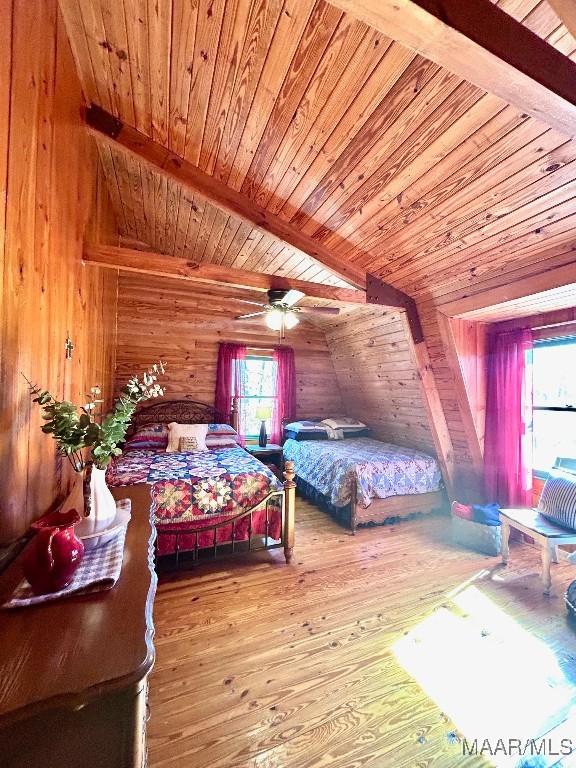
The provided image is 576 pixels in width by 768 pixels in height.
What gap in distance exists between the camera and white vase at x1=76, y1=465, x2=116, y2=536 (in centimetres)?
121

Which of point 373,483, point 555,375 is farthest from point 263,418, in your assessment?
point 555,375

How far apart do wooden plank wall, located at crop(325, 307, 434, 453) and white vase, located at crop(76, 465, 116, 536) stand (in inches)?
112

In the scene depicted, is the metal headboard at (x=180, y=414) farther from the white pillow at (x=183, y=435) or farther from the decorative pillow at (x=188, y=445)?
the decorative pillow at (x=188, y=445)

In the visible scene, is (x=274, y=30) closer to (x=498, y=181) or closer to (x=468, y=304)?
(x=498, y=181)

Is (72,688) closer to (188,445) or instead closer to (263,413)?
(188,445)

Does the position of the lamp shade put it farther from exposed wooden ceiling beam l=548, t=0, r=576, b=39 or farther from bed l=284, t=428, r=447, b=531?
exposed wooden ceiling beam l=548, t=0, r=576, b=39

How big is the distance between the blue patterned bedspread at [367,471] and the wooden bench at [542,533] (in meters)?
0.97

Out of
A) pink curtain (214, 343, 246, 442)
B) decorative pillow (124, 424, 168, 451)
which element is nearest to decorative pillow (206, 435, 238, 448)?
decorative pillow (124, 424, 168, 451)

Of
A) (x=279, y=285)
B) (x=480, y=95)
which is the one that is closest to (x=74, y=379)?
(x=279, y=285)

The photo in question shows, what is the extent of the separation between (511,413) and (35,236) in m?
3.75

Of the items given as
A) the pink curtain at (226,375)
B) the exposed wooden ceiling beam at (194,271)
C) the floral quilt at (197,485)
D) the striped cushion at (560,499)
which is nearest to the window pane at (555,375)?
the striped cushion at (560,499)

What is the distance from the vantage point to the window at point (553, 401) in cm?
293

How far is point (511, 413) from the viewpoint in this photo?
10.1 ft

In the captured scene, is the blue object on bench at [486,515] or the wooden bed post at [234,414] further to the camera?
the wooden bed post at [234,414]
